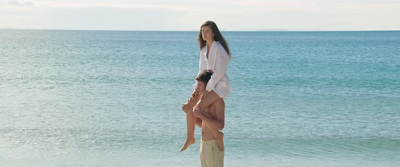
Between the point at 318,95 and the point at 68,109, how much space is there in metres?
9.31

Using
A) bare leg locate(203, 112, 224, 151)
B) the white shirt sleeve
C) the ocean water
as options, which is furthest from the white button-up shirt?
the ocean water

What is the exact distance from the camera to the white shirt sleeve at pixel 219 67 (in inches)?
205

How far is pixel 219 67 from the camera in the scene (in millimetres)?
5215

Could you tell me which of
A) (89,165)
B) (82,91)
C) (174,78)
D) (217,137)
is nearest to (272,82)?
(174,78)

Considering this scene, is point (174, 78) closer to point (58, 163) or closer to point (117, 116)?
point (117, 116)

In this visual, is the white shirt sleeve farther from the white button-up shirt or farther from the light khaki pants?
the light khaki pants

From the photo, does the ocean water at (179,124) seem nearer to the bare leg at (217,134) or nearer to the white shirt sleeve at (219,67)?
the bare leg at (217,134)

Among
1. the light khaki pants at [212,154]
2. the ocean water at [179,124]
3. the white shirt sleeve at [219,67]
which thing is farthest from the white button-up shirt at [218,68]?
the ocean water at [179,124]

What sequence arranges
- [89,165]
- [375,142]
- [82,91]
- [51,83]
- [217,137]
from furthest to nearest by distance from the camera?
1. [51,83]
2. [82,91]
3. [375,142]
4. [89,165]
5. [217,137]

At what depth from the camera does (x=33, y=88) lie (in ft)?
82.2

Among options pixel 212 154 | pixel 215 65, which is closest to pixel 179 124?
pixel 212 154

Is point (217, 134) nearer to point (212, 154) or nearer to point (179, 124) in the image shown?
point (212, 154)

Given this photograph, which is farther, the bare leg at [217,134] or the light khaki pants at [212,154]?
the light khaki pants at [212,154]

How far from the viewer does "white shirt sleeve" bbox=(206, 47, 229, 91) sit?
17.1ft
